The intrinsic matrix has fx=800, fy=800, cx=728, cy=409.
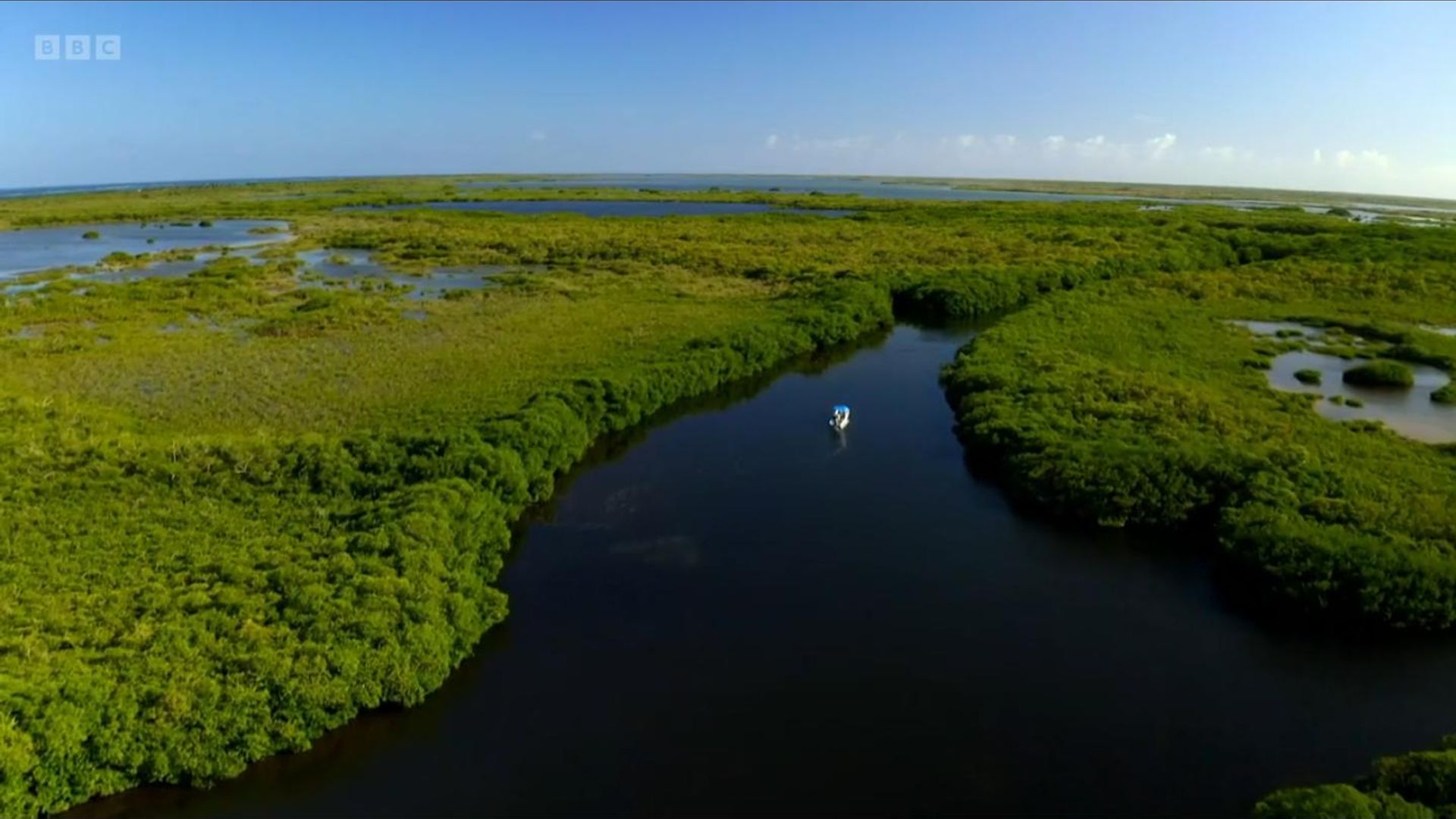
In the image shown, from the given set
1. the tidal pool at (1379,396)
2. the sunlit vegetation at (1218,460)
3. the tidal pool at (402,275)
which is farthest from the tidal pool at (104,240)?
the tidal pool at (1379,396)

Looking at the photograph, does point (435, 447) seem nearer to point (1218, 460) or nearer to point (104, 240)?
point (1218, 460)

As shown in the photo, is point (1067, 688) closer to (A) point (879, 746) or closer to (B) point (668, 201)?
(A) point (879, 746)

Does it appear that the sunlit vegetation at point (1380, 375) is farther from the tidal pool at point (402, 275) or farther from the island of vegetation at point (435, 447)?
the tidal pool at point (402, 275)

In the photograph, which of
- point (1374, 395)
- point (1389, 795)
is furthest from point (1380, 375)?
point (1389, 795)

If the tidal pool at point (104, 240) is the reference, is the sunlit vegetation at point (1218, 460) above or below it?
below

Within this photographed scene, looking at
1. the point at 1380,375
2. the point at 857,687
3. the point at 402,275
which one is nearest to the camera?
the point at 857,687
